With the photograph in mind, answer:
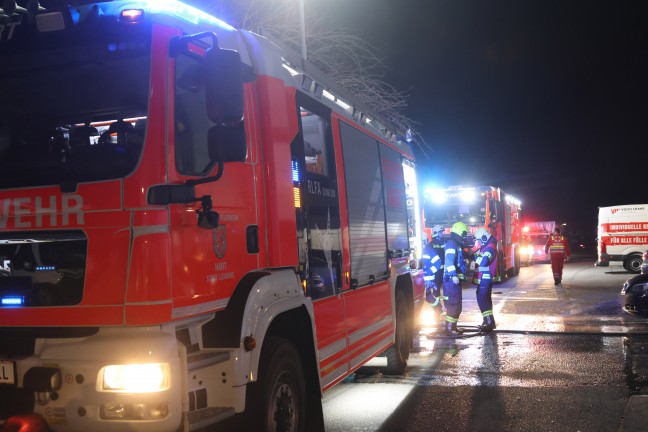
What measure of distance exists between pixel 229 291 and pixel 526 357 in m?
5.94

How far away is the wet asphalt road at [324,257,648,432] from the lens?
570 cm

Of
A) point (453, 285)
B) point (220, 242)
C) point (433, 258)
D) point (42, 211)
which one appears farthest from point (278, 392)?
point (433, 258)

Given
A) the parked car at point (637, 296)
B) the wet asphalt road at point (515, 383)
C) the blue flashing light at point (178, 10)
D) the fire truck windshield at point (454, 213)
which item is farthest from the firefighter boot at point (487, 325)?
Answer: the fire truck windshield at point (454, 213)

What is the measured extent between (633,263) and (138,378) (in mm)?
24425

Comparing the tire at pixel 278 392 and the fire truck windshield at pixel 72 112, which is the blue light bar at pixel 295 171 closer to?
the tire at pixel 278 392

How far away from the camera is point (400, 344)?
7660 millimetres

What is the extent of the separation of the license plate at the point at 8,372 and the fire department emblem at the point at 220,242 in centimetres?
119

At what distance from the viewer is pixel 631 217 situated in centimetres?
2417

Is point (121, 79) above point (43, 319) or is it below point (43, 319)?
above

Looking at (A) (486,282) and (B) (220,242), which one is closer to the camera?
(B) (220,242)

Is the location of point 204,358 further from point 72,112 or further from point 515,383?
point 515,383

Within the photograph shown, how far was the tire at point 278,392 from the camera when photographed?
3748mm

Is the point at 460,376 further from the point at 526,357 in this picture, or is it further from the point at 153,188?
the point at 153,188

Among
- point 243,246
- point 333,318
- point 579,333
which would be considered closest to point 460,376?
point 333,318
